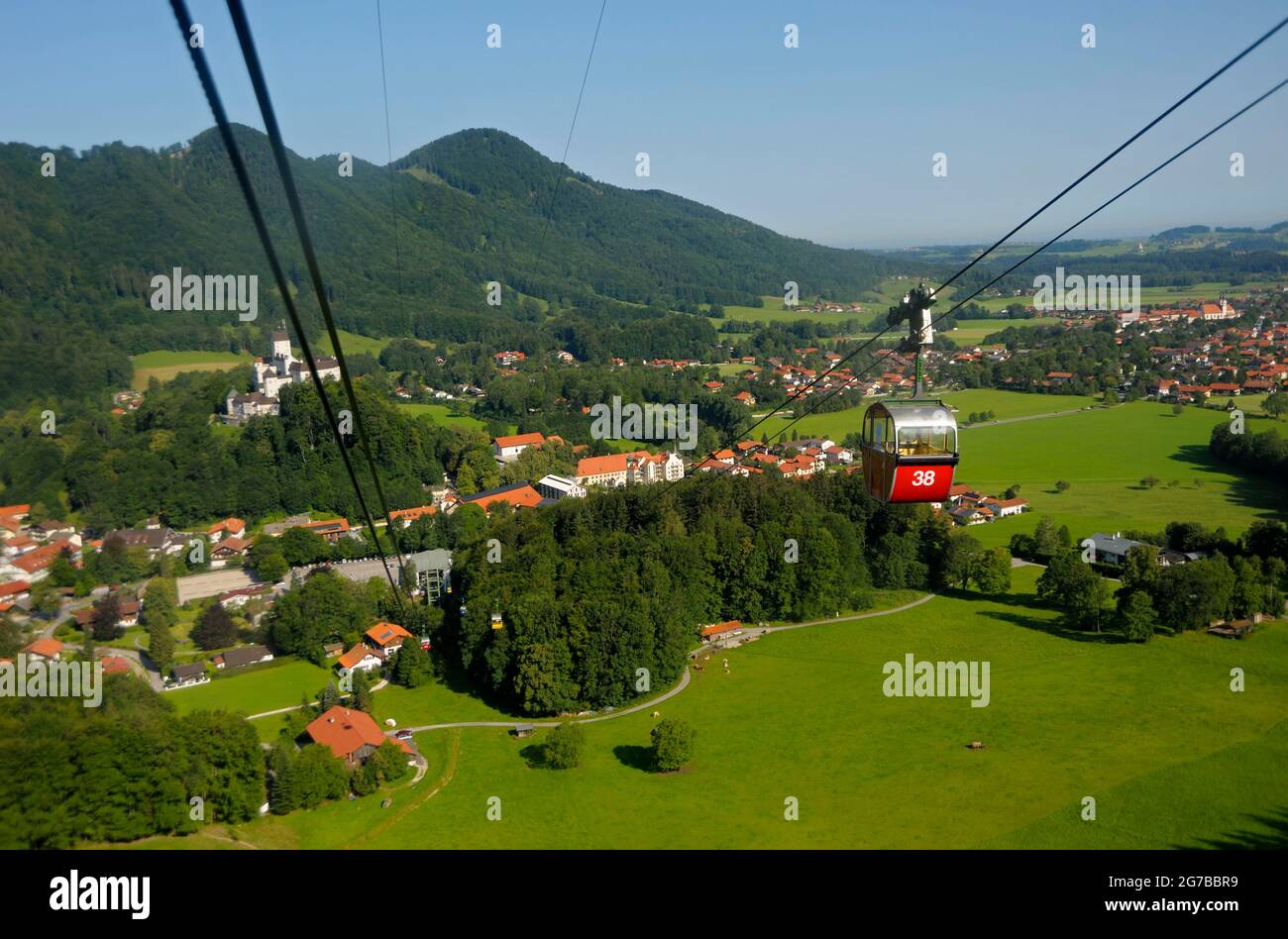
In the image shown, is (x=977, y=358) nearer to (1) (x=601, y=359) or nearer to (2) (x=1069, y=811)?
(1) (x=601, y=359)

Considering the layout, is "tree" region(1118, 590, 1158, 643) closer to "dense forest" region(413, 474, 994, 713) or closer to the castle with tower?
"dense forest" region(413, 474, 994, 713)

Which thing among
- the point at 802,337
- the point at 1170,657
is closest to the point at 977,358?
the point at 802,337

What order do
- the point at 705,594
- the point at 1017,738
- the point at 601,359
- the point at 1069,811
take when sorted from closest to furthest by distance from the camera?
the point at 1069,811, the point at 1017,738, the point at 705,594, the point at 601,359

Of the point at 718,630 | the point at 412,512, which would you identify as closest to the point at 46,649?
the point at 412,512

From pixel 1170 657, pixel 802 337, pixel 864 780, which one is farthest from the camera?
pixel 802 337

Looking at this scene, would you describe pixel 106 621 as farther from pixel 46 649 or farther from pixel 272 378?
pixel 272 378

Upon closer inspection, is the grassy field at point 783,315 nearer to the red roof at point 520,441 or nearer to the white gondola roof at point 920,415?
the red roof at point 520,441

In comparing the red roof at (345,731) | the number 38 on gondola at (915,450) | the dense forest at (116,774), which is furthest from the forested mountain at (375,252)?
the red roof at (345,731)
